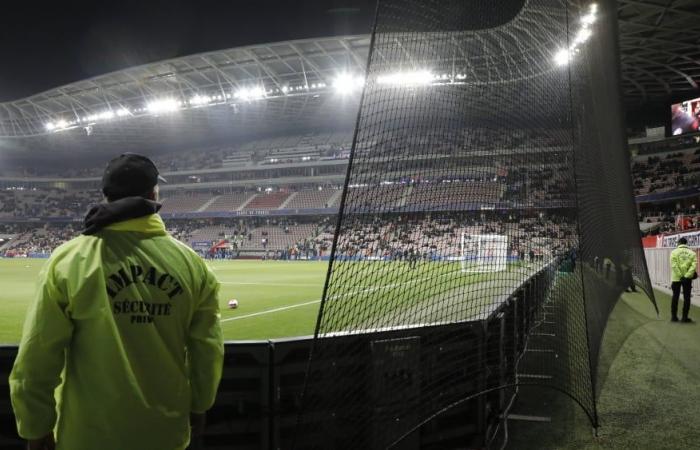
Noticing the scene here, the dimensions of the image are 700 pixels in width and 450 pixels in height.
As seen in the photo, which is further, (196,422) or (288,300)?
(288,300)

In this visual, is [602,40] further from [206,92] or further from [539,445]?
[206,92]

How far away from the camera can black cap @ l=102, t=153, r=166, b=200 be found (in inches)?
79.0

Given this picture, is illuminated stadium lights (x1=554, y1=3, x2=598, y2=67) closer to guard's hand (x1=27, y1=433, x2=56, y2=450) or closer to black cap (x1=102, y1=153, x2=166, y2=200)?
black cap (x1=102, y1=153, x2=166, y2=200)

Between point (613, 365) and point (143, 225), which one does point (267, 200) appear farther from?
point (143, 225)

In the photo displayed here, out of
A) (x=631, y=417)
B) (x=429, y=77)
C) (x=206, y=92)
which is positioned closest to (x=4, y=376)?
(x=429, y=77)

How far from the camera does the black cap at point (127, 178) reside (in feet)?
6.59

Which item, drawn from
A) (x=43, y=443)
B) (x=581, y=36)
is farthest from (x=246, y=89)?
(x=43, y=443)

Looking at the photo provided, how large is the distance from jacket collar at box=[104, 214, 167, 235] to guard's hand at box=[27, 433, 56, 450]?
77 centimetres

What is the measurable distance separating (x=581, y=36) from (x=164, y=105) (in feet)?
136

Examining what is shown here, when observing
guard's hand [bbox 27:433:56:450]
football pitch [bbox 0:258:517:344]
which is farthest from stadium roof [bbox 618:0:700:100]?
guard's hand [bbox 27:433:56:450]

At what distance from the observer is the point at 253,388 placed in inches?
127

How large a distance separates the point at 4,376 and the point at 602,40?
32.6 feet

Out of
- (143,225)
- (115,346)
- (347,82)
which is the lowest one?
(115,346)

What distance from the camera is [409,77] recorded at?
459 centimetres
